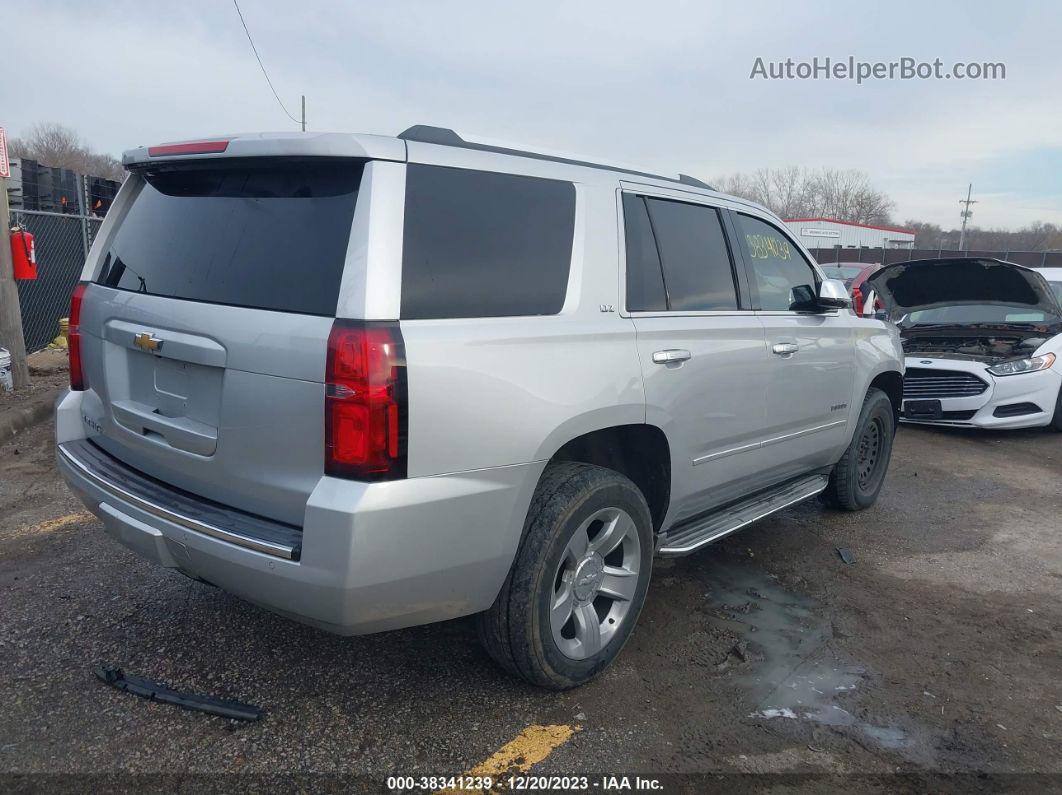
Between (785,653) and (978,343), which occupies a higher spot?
(978,343)

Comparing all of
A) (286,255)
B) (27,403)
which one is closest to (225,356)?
(286,255)

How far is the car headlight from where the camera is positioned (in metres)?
7.78

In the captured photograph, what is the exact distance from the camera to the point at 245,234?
8.91 feet

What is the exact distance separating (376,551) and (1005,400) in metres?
7.36

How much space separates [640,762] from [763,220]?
2.91 m

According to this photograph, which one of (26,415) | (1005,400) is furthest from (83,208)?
(1005,400)

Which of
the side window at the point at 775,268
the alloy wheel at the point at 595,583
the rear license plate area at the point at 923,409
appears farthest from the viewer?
the rear license plate area at the point at 923,409

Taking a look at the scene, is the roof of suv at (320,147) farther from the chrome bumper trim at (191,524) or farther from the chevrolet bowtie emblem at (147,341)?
the chrome bumper trim at (191,524)

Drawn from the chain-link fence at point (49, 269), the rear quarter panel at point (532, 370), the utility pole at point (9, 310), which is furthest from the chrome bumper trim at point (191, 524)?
the chain-link fence at point (49, 269)

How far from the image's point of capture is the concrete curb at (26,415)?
6582 millimetres

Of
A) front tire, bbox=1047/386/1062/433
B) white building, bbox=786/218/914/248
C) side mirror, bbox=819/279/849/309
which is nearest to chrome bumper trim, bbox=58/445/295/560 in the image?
side mirror, bbox=819/279/849/309

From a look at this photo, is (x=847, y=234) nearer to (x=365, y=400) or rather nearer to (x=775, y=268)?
(x=775, y=268)

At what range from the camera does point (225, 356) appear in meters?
2.53

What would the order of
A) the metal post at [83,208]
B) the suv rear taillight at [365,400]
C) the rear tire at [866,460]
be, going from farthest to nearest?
the metal post at [83,208], the rear tire at [866,460], the suv rear taillight at [365,400]
